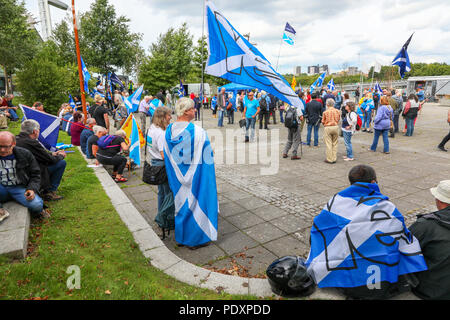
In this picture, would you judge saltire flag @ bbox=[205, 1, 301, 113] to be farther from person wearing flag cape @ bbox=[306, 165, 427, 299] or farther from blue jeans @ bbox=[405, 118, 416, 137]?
blue jeans @ bbox=[405, 118, 416, 137]

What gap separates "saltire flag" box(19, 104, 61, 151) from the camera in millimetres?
5738

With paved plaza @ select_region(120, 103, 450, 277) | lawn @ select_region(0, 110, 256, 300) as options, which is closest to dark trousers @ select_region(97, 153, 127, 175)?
paved plaza @ select_region(120, 103, 450, 277)

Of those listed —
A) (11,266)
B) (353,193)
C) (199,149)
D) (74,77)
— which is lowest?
(11,266)

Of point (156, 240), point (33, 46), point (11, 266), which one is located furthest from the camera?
point (33, 46)

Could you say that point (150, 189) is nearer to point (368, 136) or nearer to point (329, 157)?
point (329, 157)

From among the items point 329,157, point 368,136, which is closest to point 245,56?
point 329,157

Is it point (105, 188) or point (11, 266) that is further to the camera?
point (105, 188)

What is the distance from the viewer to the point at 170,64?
37.4 meters

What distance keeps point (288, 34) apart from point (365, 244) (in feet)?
38.4

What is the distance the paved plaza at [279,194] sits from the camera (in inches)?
150

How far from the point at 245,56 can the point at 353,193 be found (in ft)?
9.15

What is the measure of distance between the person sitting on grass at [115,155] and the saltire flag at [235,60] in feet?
11.7

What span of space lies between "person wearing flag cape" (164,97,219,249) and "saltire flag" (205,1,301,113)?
1.09 m

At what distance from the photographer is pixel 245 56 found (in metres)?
4.54
